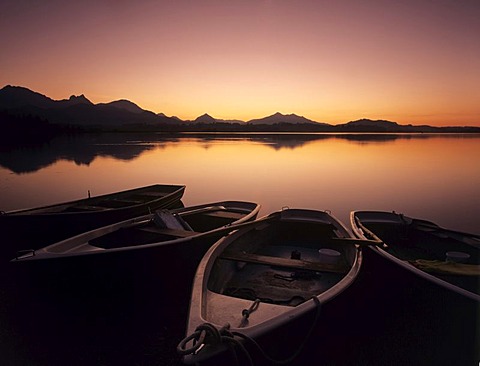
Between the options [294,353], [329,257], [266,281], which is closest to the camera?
[294,353]

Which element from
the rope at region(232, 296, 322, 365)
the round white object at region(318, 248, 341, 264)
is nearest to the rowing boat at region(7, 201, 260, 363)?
the round white object at region(318, 248, 341, 264)

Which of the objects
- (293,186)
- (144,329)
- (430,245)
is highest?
(430,245)

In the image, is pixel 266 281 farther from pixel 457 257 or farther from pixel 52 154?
pixel 52 154

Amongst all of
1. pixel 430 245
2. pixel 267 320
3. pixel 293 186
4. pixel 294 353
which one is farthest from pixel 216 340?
pixel 293 186

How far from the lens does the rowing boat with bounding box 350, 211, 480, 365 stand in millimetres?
5547

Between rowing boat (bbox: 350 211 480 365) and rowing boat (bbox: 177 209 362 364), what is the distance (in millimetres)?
932

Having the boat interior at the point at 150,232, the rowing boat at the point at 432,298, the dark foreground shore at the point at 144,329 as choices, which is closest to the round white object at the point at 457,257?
the rowing boat at the point at 432,298

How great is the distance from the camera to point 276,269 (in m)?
7.68

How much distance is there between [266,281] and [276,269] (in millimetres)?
674

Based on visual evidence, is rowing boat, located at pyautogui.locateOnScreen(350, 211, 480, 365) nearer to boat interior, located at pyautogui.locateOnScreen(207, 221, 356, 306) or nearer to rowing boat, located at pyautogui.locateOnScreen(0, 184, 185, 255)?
boat interior, located at pyautogui.locateOnScreen(207, 221, 356, 306)

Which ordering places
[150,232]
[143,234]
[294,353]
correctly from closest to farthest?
[294,353] → [150,232] → [143,234]

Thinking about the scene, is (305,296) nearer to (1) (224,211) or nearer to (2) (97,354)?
(2) (97,354)

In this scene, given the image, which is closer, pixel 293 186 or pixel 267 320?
pixel 267 320

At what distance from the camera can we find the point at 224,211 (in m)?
12.6
